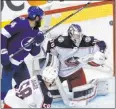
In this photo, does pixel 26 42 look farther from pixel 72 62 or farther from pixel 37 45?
pixel 72 62

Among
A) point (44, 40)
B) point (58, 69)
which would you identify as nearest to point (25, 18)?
point (44, 40)

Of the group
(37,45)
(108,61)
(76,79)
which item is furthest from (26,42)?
(108,61)

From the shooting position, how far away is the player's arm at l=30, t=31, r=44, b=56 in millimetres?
2549

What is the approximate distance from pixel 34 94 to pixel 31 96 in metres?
0.02

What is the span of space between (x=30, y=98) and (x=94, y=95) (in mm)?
361

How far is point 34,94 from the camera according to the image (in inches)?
96.7

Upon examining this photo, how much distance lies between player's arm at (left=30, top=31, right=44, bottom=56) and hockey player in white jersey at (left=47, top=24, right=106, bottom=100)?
46 mm

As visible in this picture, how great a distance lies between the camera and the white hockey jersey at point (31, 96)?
2414 mm

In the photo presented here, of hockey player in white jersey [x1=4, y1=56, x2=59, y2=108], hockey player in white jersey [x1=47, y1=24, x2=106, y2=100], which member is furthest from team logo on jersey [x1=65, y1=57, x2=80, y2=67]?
hockey player in white jersey [x1=4, y1=56, x2=59, y2=108]

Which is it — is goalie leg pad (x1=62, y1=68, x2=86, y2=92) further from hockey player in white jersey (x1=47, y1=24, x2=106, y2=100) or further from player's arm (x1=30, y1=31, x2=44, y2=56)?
player's arm (x1=30, y1=31, x2=44, y2=56)

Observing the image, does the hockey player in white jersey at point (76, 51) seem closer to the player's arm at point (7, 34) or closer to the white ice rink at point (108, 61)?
the white ice rink at point (108, 61)

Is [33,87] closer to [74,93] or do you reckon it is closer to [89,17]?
[74,93]

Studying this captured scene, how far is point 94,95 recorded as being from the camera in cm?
264

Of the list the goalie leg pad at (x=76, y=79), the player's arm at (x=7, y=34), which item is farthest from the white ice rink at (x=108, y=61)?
the player's arm at (x=7, y=34)
